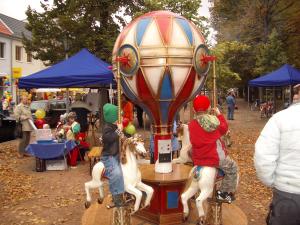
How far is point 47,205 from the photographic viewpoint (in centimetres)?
823

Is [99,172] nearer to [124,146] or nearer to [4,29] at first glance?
[124,146]

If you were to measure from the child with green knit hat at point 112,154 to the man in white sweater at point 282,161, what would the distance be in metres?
2.18

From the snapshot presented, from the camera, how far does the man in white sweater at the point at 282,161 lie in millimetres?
3760

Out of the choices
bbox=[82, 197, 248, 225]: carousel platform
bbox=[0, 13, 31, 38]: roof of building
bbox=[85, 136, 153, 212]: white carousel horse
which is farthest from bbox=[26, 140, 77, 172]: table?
bbox=[0, 13, 31, 38]: roof of building

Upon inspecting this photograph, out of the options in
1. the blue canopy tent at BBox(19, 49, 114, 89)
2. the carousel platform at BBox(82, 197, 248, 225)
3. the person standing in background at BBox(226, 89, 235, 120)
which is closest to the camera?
the carousel platform at BBox(82, 197, 248, 225)

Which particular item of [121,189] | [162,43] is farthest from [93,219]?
[162,43]

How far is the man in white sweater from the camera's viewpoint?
12.3 feet

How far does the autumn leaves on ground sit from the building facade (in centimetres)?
2652

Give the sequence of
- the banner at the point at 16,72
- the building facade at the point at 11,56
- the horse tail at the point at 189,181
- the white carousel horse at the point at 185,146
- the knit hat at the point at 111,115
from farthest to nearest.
Answer: 1. the banner at the point at 16,72
2. the building facade at the point at 11,56
3. the white carousel horse at the point at 185,146
4. the horse tail at the point at 189,181
5. the knit hat at the point at 111,115

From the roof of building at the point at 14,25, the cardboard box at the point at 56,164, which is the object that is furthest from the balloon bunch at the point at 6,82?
the cardboard box at the point at 56,164

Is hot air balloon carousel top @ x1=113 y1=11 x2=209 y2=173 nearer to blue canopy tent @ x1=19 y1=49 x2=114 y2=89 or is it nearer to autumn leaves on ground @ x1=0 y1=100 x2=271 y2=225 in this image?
autumn leaves on ground @ x1=0 y1=100 x2=271 y2=225

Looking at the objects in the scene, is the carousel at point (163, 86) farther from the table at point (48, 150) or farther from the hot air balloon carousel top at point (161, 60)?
the table at point (48, 150)

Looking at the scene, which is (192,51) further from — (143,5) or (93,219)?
(143,5)

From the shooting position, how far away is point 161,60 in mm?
6082
